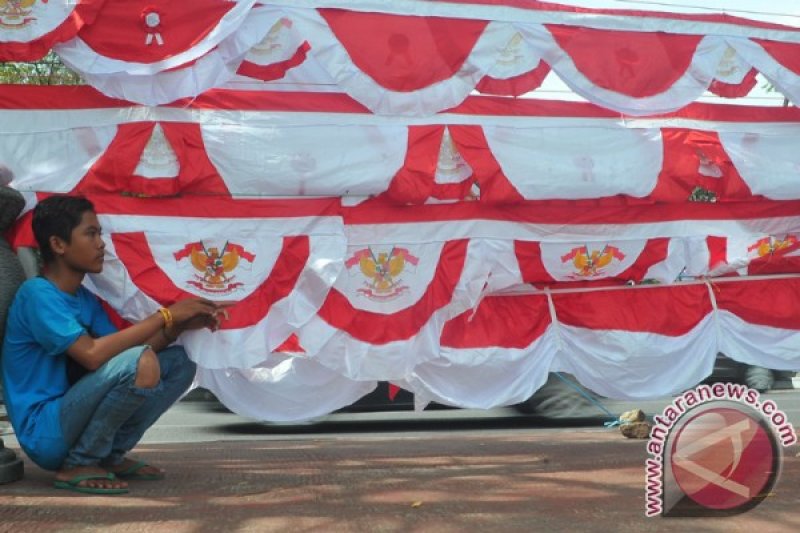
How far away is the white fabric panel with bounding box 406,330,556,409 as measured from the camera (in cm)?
425

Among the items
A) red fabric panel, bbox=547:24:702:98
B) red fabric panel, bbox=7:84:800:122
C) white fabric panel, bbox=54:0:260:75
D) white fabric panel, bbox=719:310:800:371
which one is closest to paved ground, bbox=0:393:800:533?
white fabric panel, bbox=719:310:800:371

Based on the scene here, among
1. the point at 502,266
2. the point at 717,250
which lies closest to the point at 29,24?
the point at 502,266

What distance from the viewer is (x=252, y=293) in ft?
12.9

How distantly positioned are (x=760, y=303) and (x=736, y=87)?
3.91 ft

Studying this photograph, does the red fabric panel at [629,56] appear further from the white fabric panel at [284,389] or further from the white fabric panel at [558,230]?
the white fabric panel at [284,389]

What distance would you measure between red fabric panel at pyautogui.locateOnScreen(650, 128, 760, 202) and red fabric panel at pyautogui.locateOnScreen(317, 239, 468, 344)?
1.12 meters

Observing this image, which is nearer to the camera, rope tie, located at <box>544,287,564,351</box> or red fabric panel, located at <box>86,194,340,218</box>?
red fabric panel, located at <box>86,194,340,218</box>

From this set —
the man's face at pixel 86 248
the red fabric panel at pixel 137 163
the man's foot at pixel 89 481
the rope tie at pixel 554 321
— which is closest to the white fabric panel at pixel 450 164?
the rope tie at pixel 554 321

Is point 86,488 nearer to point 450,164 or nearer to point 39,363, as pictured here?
point 39,363

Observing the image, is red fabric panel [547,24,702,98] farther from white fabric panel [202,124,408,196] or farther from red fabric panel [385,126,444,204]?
white fabric panel [202,124,408,196]

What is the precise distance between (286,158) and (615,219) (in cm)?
174

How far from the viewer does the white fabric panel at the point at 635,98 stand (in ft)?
13.8

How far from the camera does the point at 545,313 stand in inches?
174

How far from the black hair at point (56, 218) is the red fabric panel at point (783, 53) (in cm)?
345
